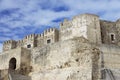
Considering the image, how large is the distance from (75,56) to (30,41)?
47.4 ft

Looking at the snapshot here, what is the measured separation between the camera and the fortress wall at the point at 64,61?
28.8 meters

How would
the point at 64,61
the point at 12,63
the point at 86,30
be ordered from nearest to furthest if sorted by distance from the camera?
the point at 64,61 < the point at 86,30 < the point at 12,63

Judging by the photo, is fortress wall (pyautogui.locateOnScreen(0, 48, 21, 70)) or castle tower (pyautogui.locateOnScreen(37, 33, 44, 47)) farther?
castle tower (pyautogui.locateOnScreen(37, 33, 44, 47))

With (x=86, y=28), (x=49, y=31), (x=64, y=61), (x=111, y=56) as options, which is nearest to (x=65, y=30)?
(x=86, y=28)

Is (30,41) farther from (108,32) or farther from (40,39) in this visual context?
(108,32)

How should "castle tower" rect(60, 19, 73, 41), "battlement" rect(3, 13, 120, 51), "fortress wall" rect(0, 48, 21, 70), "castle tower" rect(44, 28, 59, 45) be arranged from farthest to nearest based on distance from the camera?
1. "castle tower" rect(44, 28, 59, 45)
2. "castle tower" rect(60, 19, 73, 41)
3. "battlement" rect(3, 13, 120, 51)
4. "fortress wall" rect(0, 48, 21, 70)

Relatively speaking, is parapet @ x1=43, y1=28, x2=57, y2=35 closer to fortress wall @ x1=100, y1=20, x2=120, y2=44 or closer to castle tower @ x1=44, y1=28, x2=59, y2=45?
castle tower @ x1=44, y1=28, x2=59, y2=45

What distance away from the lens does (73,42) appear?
3055cm

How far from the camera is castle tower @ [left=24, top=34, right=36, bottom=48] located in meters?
42.9

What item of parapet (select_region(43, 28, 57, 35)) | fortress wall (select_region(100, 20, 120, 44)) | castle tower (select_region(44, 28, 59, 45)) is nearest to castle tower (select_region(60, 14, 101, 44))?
fortress wall (select_region(100, 20, 120, 44))

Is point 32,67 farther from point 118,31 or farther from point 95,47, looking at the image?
point 118,31

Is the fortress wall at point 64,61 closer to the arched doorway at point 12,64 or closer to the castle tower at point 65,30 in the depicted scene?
the arched doorway at point 12,64

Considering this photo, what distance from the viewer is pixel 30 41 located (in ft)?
142

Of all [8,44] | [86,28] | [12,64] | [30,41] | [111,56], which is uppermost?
[86,28]
